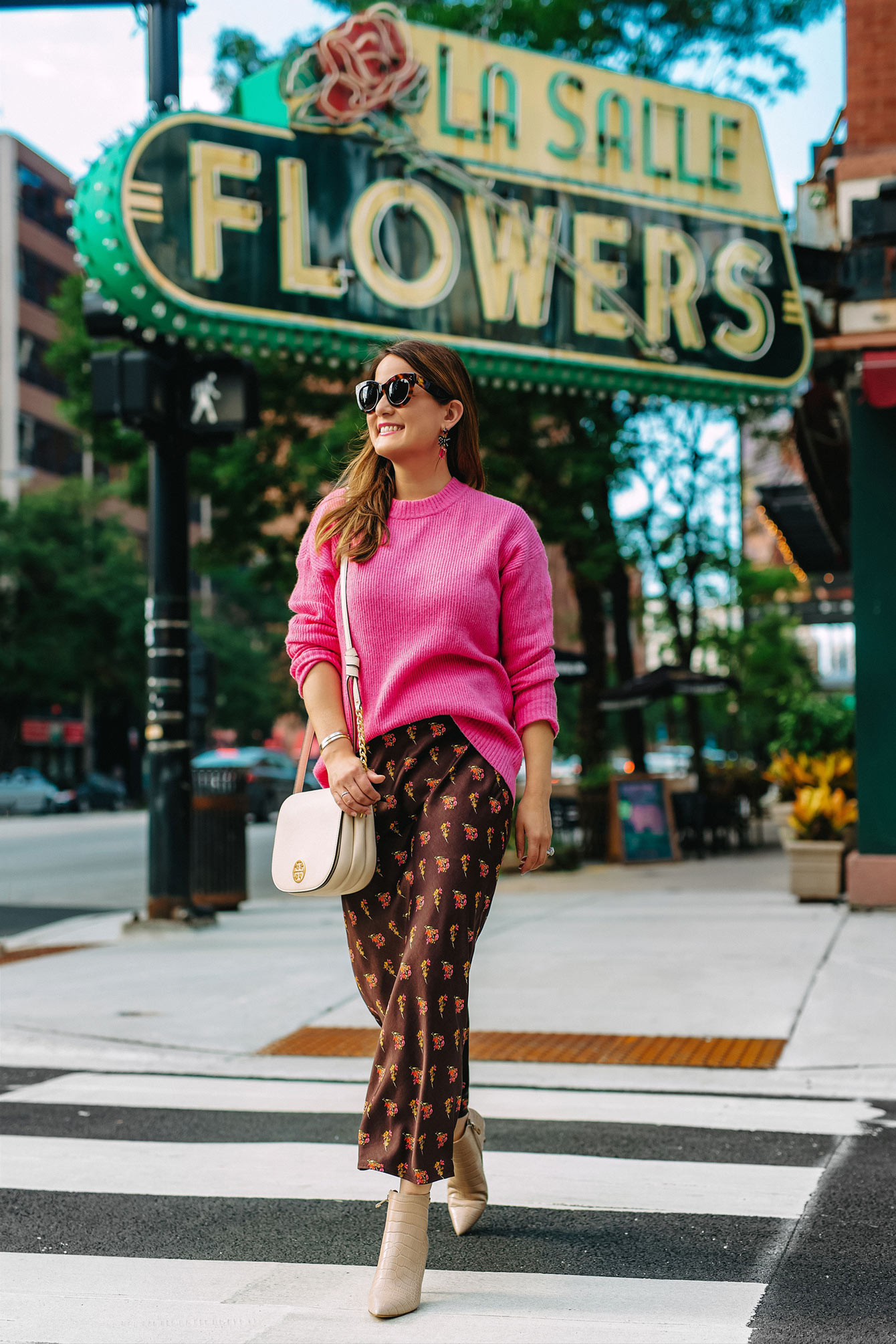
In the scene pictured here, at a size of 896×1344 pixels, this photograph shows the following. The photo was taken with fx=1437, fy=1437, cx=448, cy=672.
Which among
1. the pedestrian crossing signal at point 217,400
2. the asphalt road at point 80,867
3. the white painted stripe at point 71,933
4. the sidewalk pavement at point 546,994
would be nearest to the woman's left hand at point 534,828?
the sidewalk pavement at point 546,994

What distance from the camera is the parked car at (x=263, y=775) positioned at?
32125 mm

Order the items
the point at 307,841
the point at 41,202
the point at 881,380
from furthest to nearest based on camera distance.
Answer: the point at 41,202
the point at 881,380
the point at 307,841

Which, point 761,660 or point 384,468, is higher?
point 761,660

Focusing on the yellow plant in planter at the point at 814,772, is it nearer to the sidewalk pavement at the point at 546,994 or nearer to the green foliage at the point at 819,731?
the green foliage at the point at 819,731

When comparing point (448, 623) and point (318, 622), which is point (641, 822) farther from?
point (448, 623)

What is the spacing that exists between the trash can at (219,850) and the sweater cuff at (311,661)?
8518 millimetres

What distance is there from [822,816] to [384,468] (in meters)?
8.10

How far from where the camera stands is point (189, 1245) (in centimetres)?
352

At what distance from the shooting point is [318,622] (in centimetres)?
334

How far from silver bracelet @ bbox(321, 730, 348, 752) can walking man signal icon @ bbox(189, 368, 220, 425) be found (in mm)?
7050

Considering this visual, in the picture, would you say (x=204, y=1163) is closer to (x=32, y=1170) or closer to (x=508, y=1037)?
(x=32, y=1170)

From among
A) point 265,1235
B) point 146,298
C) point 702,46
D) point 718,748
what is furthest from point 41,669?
point 265,1235

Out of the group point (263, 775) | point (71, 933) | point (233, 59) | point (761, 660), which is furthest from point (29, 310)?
point (71, 933)

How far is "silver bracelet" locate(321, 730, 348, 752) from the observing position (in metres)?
3.21
